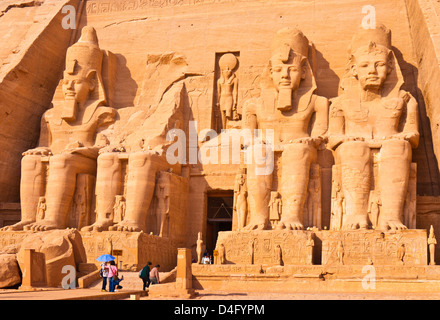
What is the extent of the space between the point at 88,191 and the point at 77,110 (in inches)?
81.2

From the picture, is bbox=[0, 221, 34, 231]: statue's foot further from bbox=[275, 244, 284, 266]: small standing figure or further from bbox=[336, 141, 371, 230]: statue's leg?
bbox=[336, 141, 371, 230]: statue's leg

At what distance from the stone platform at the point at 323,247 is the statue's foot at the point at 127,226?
153cm

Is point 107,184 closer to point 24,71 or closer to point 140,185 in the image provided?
point 140,185

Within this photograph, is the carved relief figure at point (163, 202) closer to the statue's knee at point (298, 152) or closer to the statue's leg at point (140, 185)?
the statue's leg at point (140, 185)

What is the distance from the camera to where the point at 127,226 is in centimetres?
1181

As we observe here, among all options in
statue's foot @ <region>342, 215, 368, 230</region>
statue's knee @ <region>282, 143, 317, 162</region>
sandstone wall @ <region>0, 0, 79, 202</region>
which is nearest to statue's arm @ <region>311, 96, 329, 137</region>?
statue's knee @ <region>282, 143, 317, 162</region>

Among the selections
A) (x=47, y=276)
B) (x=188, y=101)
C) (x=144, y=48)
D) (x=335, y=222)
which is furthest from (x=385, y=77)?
(x=47, y=276)

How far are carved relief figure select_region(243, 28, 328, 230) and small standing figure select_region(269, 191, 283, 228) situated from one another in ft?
0.25

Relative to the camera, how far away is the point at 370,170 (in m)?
11.8

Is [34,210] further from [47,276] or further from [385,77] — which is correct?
[385,77]

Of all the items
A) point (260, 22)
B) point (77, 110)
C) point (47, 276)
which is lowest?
point (47, 276)

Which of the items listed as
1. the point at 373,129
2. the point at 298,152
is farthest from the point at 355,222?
the point at 373,129

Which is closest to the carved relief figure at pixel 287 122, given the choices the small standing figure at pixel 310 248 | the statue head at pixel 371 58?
the small standing figure at pixel 310 248

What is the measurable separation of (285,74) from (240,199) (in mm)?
2561
